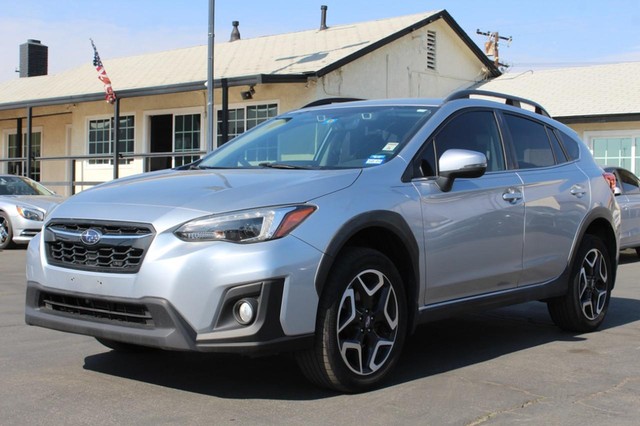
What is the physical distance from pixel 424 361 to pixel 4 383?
2.61 meters

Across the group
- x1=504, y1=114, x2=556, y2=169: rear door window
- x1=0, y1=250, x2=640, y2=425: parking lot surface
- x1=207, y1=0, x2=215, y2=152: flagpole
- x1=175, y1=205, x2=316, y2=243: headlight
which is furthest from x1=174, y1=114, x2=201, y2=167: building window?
x1=175, y1=205, x2=316, y2=243: headlight

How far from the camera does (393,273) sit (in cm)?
479

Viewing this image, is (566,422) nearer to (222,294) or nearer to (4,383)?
(222,294)

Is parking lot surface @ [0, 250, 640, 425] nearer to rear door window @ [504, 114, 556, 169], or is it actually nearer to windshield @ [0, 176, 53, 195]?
rear door window @ [504, 114, 556, 169]

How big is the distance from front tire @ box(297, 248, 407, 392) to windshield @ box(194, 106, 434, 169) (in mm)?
701

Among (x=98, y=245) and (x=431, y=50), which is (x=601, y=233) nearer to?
(x=98, y=245)

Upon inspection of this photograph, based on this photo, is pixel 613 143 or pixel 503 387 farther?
pixel 613 143

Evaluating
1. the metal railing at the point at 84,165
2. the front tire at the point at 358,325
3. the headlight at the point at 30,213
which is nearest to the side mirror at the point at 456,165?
the front tire at the point at 358,325

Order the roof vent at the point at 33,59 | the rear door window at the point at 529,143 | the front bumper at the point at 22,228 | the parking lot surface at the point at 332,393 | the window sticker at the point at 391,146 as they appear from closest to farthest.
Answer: the parking lot surface at the point at 332,393
the window sticker at the point at 391,146
the rear door window at the point at 529,143
the front bumper at the point at 22,228
the roof vent at the point at 33,59

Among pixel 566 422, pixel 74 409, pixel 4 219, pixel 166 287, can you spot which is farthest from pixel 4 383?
pixel 4 219

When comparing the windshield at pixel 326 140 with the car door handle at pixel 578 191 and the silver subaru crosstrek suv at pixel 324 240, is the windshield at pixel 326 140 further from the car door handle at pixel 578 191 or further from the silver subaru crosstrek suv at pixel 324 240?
the car door handle at pixel 578 191

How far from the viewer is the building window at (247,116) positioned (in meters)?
19.2

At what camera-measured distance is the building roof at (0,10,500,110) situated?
18391 mm

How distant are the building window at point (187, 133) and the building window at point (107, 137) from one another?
172cm
